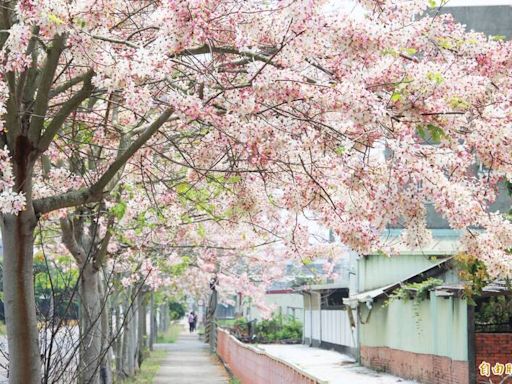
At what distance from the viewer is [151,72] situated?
6711 mm

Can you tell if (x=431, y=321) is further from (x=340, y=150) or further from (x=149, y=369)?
(x=340, y=150)

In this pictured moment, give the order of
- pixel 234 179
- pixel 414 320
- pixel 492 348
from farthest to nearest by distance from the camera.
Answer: pixel 414 320 < pixel 492 348 < pixel 234 179

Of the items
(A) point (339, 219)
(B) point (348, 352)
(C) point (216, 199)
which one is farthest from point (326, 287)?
(A) point (339, 219)

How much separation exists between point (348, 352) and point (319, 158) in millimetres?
31151

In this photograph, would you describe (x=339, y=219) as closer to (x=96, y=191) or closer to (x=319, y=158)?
(x=319, y=158)

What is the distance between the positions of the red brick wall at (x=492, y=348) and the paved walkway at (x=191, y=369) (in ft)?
31.2

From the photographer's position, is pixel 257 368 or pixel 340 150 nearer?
pixel 340 150

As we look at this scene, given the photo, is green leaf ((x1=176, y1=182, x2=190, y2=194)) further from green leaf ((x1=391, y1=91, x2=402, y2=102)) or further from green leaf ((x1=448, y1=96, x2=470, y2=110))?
green leaf ((x1=448, y1=96, x2=470, y2=110))

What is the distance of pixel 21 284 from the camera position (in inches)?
333

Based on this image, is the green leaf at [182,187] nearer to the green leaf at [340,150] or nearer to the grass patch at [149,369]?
the green leaf at [340,150]

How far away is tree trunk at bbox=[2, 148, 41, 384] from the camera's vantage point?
8.35 metres

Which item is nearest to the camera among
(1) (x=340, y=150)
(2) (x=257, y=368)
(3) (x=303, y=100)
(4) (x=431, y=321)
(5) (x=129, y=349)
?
(3) (x=303, y=100)

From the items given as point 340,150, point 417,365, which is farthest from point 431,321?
point 340,150

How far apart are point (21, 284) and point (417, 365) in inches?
748
